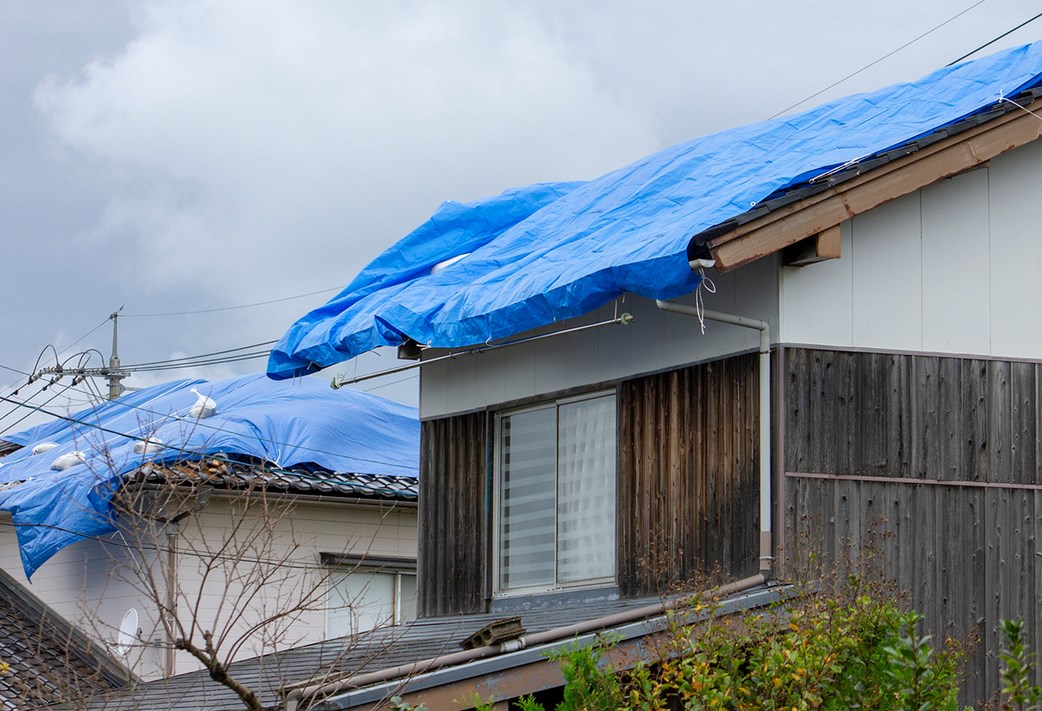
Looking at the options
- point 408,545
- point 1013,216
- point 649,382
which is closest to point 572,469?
point 649,382

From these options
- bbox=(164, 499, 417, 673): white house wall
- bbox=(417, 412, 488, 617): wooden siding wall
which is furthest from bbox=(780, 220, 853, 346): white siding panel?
bbox=(164, 499, 417, 673): white house wall

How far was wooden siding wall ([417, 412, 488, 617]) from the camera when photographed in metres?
13.1

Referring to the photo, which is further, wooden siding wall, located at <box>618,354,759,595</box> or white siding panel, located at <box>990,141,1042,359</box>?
white siding panel, located at <box>990,141,1042,359</box>

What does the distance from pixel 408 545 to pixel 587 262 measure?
8.76m

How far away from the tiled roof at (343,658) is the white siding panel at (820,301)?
1.98 m

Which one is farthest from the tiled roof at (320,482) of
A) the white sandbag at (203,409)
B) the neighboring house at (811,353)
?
the neighboring house at (811,353)

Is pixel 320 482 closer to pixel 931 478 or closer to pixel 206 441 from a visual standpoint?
pixel 206 441

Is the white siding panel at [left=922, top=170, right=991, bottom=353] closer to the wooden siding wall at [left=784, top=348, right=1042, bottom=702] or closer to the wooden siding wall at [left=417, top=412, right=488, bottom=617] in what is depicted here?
the wooden siding wall at [left=784, top=348, right=1042, bottom=702]

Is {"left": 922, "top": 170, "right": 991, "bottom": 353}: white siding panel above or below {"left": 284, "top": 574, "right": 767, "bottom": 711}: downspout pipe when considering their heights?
above

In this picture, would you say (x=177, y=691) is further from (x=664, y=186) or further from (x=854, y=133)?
(x=854, y=133)

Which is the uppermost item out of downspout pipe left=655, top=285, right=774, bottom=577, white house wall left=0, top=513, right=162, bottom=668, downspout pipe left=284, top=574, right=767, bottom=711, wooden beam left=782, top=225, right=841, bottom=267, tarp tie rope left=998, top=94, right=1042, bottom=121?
tarp tie rope left=998, top=94, right=1042, bottom=121

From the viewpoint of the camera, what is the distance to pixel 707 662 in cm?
788

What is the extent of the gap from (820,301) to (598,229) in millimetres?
2376

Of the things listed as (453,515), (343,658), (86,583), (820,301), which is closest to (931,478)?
(820,301)
